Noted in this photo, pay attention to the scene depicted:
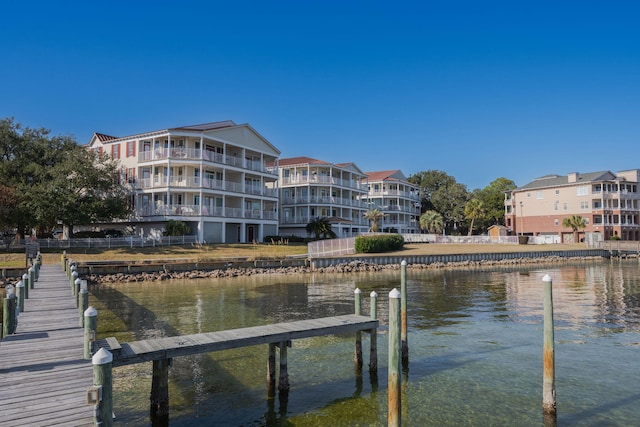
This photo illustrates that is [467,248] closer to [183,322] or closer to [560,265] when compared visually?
[560,265]

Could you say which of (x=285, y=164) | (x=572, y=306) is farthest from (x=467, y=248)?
(x=572, y=306)

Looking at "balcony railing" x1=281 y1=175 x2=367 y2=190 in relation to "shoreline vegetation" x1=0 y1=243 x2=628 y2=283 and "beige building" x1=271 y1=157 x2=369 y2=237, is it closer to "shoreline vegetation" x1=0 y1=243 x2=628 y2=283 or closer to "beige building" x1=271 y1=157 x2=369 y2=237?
"beige building" x1=271 y1=157 x2=369 y2=237

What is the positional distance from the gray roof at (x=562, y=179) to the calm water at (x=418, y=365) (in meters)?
65.1

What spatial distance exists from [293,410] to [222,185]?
45187mm

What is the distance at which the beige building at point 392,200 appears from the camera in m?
90.2

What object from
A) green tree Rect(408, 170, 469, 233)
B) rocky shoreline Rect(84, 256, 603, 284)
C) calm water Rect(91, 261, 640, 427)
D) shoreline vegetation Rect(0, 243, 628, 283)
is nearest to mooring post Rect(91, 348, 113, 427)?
calm water Rect(91, 261, 640, 427)

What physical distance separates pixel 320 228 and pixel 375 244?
12.0 meters

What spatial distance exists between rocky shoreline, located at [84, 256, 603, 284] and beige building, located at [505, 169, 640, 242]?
867 inches

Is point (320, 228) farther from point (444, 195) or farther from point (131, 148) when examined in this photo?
point (444, 195)

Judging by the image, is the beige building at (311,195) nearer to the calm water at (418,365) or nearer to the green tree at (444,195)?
the green tree at (444,195)

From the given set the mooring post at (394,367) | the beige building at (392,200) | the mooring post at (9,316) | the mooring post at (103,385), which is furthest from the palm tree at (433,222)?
the mooring post at (103,385)

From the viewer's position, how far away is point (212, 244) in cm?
4916

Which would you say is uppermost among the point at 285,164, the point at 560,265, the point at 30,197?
the point at 285,164

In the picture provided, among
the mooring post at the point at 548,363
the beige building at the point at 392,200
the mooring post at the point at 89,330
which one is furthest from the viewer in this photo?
the beige building at the point at 392,200
